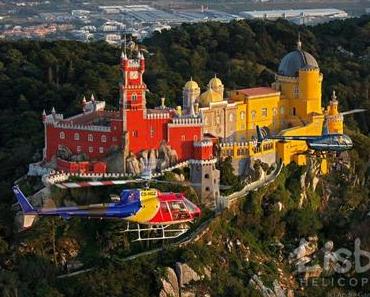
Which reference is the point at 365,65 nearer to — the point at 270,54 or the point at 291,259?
the point at 270,54

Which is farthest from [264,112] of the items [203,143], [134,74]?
[134,74]

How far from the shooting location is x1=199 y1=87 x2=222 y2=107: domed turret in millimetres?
46062

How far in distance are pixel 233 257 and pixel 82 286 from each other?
18.5 feet

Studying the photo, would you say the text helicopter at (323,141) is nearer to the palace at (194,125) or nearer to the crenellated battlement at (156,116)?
the palace at (194,125)

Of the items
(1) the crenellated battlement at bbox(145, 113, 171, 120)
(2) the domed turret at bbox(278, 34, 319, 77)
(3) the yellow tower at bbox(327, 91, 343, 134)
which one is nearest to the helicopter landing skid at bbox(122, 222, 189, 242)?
(1) the crenellated battlement at bbox(145, 113, 171, 120)

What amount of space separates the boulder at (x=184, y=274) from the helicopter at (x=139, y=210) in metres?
1.40

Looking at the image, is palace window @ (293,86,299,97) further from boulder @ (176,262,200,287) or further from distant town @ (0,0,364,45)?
distant town @ (0,0,364,45)

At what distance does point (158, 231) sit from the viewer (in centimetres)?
4138

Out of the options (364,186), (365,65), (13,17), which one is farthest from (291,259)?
(13,17)

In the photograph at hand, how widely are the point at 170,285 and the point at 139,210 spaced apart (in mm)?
2646

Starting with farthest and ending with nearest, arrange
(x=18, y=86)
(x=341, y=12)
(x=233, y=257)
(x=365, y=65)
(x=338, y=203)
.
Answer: (x=341, y=12) < (x=365, y=65) < (x=18, y=86) < (x=338, y=203) < (x=233, y=257)

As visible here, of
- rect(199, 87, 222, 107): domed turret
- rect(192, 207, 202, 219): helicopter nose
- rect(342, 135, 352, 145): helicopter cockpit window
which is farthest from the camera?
rect(342, 135, 352, 145): helicopter cockpit window

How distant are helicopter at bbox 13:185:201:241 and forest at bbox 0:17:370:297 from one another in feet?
2.55

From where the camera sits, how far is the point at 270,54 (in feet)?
229
